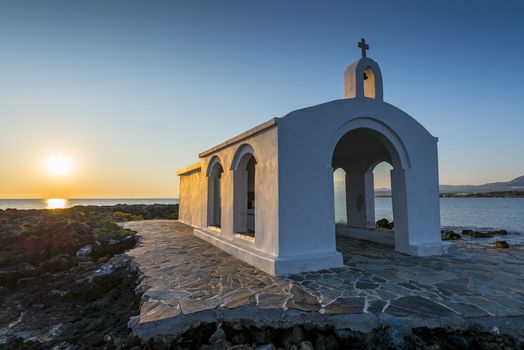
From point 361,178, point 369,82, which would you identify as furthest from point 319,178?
point 361,178

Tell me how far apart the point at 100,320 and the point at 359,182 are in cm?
853

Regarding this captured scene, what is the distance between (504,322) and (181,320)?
3949 mm

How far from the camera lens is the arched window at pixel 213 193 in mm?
10677

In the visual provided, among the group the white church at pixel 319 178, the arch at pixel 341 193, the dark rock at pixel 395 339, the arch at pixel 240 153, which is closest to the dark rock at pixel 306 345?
the dark rock at pixel 395 339

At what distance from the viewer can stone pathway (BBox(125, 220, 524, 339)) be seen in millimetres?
3627

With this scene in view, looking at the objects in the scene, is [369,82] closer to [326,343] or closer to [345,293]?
[345,293]

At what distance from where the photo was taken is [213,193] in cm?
1104

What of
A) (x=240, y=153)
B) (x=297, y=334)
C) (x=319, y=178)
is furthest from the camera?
(x=240, y=153)

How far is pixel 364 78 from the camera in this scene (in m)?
7.92

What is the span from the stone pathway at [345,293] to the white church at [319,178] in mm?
466

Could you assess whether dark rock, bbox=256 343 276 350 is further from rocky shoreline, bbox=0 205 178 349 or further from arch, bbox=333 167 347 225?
arch, bbox=333 167 347 225

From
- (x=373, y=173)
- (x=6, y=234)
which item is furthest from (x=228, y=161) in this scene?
(x=6, y=234)

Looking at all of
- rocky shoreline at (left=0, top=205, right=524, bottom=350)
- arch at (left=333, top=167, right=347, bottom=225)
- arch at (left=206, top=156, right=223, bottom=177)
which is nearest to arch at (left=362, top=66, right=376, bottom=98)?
arch at (left=333, top=167, right=347, bottom=225)

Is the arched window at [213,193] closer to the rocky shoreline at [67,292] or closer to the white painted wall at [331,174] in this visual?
the rocky shoreline at [67,292]
